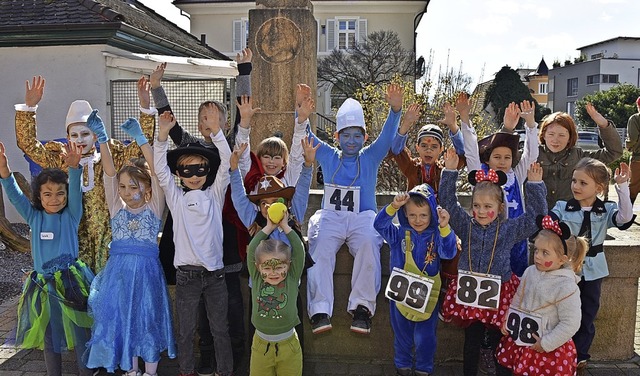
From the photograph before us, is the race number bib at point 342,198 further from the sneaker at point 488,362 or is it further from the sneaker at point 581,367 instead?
the sneaker at point 581,367

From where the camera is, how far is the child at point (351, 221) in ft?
13.3

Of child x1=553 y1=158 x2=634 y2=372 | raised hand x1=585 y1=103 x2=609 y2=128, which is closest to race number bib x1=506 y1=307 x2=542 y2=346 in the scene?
child x1=553 y1=158 x2=634 y2=372

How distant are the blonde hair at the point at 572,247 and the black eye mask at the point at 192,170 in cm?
222

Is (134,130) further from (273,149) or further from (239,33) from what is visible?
(239,33)

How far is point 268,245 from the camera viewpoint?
3.54m

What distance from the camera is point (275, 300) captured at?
3.57 m

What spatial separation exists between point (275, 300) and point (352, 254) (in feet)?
2.87

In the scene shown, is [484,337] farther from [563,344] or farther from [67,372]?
[67,372]

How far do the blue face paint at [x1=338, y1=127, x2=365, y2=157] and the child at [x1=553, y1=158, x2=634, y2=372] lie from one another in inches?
60.2

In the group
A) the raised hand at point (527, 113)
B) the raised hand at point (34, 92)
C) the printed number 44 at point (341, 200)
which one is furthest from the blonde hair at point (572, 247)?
the raised hand at point (34, 92)

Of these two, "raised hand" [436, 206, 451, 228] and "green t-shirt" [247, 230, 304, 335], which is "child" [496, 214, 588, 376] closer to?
"raised hand" [436, 206, 451, 228]

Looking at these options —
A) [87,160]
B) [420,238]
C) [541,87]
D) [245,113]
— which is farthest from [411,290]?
[541,87]

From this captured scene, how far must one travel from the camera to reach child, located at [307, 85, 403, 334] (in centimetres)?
405

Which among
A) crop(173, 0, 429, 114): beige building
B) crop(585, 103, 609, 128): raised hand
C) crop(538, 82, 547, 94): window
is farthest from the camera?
crop(538, 82, 547, 94): window
